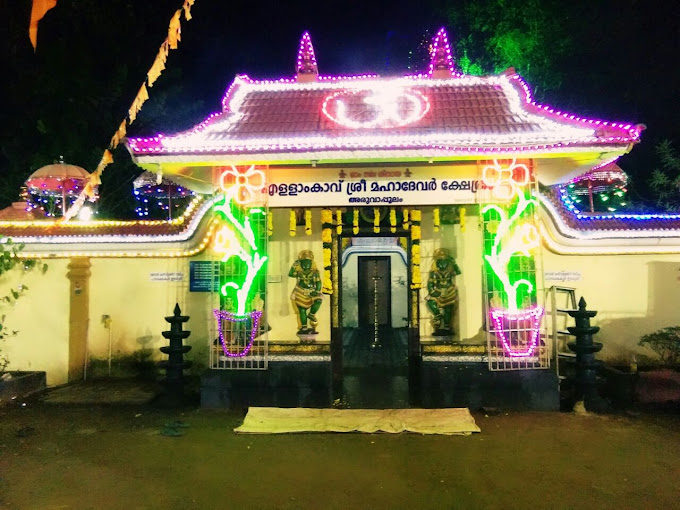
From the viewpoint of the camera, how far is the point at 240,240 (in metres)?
6.96

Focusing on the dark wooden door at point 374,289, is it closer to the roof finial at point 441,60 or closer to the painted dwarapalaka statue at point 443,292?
the painted dwarapalaka statue at point 443,292

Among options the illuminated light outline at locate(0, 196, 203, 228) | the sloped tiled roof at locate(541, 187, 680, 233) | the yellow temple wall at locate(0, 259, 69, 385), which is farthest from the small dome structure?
the sloped tiled roof at locate(541, 187, 680, 233)

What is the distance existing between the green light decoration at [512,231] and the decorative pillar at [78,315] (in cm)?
644

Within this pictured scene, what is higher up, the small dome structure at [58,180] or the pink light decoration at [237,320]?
the small dome structure at [58,180]

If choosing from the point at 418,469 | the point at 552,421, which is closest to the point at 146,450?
the point at 418,469

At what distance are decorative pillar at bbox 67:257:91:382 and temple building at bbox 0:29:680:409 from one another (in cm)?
3

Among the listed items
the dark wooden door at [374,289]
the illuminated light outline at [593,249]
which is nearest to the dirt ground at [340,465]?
the illuminated light outline at [593,249]

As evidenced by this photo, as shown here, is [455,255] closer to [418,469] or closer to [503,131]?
[503,131]

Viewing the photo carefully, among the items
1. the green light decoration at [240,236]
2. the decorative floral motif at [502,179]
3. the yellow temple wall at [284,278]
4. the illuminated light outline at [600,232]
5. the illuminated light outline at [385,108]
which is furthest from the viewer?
the yellow temple wall at [284,278]

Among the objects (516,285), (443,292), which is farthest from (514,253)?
(443,292)

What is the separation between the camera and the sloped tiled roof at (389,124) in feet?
21.0

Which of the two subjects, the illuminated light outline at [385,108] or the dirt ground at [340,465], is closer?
the dirt ground at [340,465]

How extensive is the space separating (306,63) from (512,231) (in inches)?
174

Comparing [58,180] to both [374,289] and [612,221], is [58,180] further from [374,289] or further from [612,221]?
[612,221]
